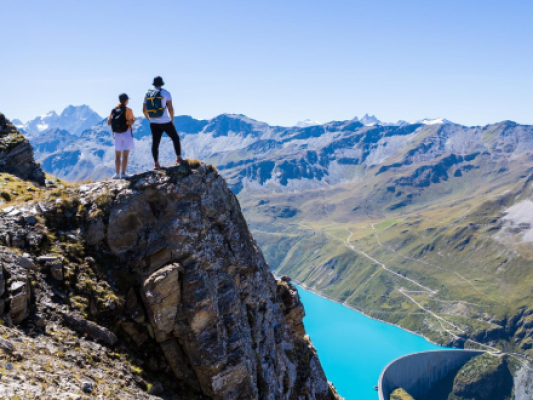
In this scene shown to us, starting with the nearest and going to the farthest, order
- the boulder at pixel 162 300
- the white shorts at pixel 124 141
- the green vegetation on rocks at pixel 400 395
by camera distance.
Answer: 1. the boulder at pixel 162 300
2. the white shorts at pixel 124 141
3. the green vegetation on rocks at pixel 400 395

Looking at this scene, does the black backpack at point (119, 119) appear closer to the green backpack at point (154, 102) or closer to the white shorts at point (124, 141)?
the white shorts at point (124, 141)

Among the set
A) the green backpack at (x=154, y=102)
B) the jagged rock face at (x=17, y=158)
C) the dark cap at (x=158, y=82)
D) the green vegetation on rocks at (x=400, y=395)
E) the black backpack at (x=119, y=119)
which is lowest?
the green vegetation on rocks at (x=400, y=395)

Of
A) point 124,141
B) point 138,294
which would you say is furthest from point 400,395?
point 124,141

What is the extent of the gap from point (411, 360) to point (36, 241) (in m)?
211

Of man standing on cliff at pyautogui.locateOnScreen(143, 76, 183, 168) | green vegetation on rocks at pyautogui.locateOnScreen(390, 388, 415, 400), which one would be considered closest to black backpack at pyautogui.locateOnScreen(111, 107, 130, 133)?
man standing on cliff at pyautogui.locateOnScreen(143, 76, 183, 168)

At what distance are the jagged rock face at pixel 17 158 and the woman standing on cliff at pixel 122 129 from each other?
857 centimetres

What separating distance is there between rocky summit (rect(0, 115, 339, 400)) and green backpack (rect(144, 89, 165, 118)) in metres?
2.92

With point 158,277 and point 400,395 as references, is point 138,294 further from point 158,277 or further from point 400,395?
point 400,395

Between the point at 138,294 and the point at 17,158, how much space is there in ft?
53.7

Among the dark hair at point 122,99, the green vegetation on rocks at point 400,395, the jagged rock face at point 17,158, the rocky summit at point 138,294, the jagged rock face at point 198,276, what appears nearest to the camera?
the rocky summit at point 138,294

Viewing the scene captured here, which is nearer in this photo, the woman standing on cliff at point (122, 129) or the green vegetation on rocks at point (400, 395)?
the woman standing on cliff at point (122, 129)

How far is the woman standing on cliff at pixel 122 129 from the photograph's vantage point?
1942cm

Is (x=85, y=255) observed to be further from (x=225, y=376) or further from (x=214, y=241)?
(x=225, y=376)

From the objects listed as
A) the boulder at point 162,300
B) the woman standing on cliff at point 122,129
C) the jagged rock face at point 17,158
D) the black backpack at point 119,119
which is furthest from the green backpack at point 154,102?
the jagged rock face at point 17,158
